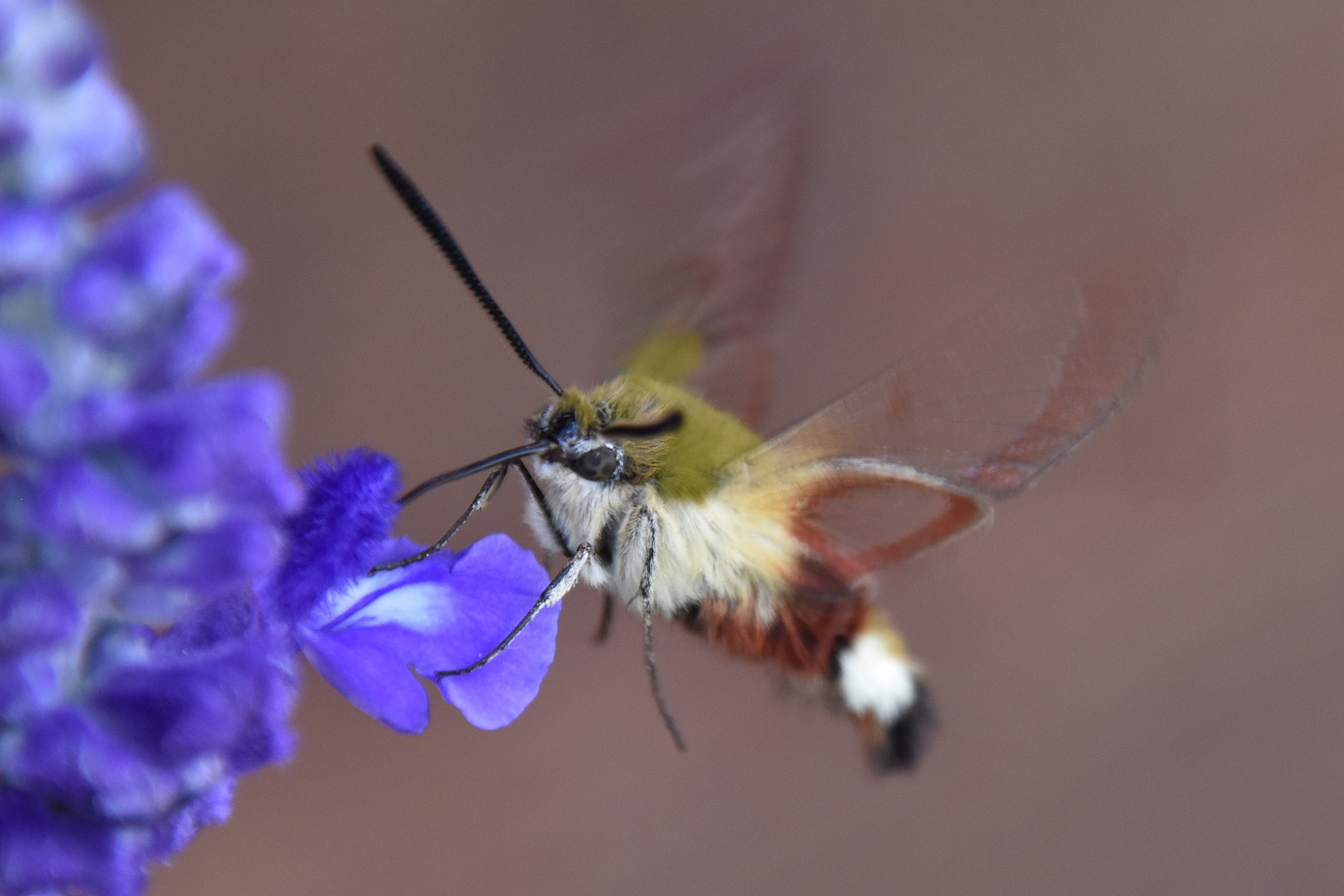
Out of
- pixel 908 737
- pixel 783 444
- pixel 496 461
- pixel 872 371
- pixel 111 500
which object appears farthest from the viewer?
pixel 872 371

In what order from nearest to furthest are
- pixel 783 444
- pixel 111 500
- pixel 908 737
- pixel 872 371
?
pixel 111 500, pixel 783 444, pixel 908 737, pixel 872 371

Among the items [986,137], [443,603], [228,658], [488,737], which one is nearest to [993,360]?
[443,603]

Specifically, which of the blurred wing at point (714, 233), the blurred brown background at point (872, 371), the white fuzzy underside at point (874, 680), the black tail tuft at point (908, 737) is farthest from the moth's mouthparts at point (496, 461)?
the blurred brown background at point (872, 371)

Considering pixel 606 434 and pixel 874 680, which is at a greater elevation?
pixel 606 434

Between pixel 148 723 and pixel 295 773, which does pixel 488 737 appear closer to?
pixel 295 773

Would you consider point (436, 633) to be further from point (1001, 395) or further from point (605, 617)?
point (1001, 395)

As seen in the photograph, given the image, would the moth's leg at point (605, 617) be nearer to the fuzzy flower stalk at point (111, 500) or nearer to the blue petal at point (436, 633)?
the blue petal at point (436, 633)

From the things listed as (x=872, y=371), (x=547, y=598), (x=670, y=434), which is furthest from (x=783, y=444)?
(x=872, y=371)
